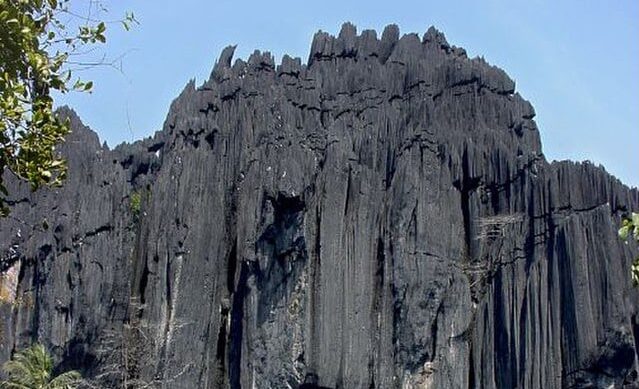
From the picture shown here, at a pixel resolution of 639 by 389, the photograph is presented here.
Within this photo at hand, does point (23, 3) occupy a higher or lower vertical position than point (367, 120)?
lower

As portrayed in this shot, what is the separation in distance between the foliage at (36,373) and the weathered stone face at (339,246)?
6.47ft

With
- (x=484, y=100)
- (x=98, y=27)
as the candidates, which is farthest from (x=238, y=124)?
(x=98, y=27)

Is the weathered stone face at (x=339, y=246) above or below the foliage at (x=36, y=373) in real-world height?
above

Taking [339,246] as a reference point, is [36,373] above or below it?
below

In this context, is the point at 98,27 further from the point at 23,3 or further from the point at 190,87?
the point at 190,87

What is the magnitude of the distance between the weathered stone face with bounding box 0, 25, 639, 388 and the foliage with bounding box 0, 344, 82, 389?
1.97 m

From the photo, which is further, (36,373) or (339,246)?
(339,246)

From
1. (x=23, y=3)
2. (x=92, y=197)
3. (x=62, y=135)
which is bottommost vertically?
(x=62, y=135)

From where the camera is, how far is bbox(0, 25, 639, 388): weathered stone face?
108ft

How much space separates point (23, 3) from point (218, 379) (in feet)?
95.2

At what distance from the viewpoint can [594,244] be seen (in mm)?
32094

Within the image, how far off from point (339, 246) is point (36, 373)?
9.40 metres

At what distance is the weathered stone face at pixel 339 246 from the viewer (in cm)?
3297

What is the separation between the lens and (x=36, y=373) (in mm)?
33344
